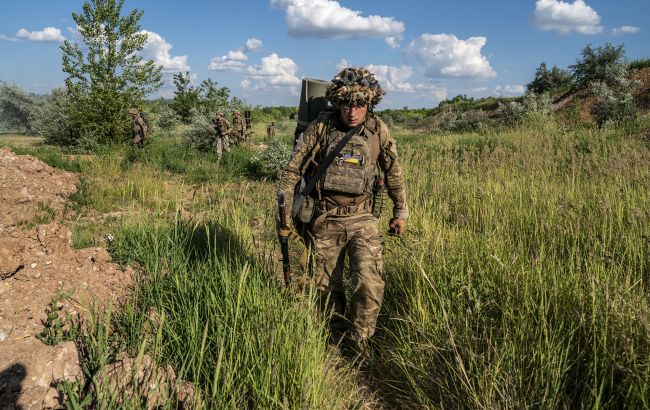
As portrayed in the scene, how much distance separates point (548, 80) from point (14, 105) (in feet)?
125

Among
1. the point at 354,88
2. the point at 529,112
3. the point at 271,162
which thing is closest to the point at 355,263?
the point at 354,88

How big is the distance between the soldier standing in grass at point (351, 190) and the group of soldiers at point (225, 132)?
9562 millimetres

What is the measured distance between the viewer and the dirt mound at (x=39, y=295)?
1.75m

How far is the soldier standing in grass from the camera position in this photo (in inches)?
114

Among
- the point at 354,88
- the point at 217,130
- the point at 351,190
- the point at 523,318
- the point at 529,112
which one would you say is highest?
the point at 529,112

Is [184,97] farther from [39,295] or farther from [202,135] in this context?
[39,295]

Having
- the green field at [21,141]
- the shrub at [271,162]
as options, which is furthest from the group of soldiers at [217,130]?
the green field at [21,141]

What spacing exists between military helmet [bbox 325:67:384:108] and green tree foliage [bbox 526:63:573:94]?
81.5 ft

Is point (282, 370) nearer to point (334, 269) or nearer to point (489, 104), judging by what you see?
point (334, 269)

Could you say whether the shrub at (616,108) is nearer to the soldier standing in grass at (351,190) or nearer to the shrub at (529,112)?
the shrub at (529,112)

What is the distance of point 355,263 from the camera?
2920mm

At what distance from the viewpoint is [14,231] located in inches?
129

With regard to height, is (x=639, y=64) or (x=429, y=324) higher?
(x=639, y=64)

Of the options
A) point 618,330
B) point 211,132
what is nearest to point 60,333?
point 618,330
